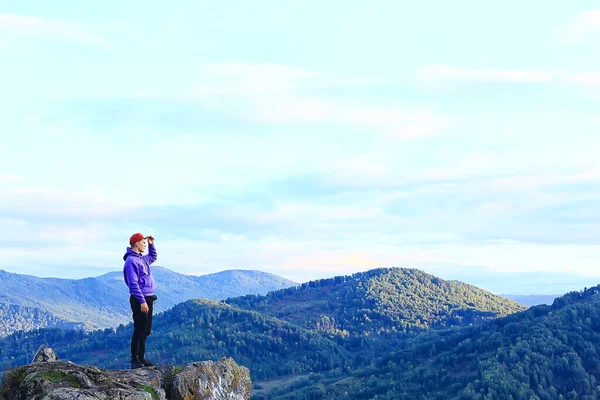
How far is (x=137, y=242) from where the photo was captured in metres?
27.4

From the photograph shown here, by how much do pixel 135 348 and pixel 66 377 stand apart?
546cm

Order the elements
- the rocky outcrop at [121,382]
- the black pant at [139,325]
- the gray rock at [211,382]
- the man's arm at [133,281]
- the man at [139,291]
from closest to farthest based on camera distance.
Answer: the rocky outcrop at [121,382] < the gray rock at [211,382] < the man's arm at [133,281] < the man at [139,291] < the black pant at [139,325]

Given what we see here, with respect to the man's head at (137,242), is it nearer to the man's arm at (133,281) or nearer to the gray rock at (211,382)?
the man's arm at (133,281)

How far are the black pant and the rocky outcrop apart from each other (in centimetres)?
173

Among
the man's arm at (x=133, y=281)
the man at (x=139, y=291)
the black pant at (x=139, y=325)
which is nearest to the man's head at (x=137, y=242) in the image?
the man at (x=139, y=291)

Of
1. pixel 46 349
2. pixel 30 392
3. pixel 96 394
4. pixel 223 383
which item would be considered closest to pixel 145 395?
pixel 96 394

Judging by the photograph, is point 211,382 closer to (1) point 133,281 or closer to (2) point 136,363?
(2) point 136,363

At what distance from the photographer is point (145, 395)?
22.9 meters

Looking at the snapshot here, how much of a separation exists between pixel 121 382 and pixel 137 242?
6.21 meters

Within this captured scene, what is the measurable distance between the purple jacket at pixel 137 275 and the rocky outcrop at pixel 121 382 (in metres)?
3.27

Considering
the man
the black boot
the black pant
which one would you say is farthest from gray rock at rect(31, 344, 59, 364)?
the man

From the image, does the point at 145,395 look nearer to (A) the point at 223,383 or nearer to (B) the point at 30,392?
(B) the point at 30,392

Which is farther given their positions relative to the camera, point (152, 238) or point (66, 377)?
point (152, 238)

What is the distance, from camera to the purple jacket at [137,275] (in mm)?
Answer: 26891
